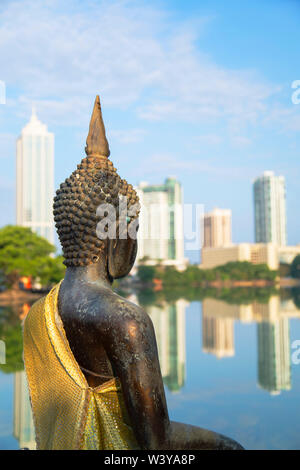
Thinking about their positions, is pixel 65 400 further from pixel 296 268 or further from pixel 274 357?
pixel 296 268

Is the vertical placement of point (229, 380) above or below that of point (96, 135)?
below

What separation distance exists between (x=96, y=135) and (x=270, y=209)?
9833 cm

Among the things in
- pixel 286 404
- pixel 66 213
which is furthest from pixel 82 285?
pixel 286 404

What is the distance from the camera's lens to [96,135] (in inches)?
72.2

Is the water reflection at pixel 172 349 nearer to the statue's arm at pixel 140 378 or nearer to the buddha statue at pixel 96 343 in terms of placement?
the buddha statue at pixel 96 343

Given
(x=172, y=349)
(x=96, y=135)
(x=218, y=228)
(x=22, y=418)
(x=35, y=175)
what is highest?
(x=35, y=175)

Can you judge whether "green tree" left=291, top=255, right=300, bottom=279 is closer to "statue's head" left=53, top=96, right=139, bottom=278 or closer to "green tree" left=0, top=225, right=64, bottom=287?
"green tree" left=0, top=225, right=64, bottom=287

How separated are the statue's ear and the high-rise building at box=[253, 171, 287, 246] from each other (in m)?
96.7

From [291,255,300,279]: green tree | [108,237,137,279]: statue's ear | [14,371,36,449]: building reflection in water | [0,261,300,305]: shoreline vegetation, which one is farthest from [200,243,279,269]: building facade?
[108,237,137,279]: statue's ear

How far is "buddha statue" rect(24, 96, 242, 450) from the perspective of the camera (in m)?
1.48

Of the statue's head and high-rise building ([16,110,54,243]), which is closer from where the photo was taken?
the statue's head

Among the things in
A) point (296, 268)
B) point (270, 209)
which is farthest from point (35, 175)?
point (270, 209)

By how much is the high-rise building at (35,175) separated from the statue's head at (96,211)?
229 ft

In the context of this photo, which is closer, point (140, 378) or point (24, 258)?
point (140, 378)
